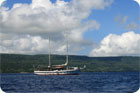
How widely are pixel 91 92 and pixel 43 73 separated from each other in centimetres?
8190

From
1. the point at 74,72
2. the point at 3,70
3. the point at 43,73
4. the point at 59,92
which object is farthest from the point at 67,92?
the point at 3,70

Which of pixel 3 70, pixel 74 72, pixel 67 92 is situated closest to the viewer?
pixel 67 92

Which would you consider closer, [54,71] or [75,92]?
[75,92]

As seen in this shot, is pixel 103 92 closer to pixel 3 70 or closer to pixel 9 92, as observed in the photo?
pixel 9 92

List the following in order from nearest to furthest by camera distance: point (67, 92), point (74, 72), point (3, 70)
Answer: point (67, 92), point (74, 72), point (3, 70)

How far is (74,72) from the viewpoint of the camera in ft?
376

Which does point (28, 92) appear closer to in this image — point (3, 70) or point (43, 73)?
point (43, 73)

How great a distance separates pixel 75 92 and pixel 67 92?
1.23 meters

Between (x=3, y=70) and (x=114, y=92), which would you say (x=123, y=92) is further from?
(x=3, y=70)

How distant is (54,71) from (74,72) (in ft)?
30.1

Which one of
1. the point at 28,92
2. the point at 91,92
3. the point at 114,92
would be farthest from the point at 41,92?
the point at 114,92

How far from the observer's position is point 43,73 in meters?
122

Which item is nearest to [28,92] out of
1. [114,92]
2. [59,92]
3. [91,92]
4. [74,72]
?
[59,92]

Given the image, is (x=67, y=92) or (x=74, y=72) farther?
(x=74, y=72)
